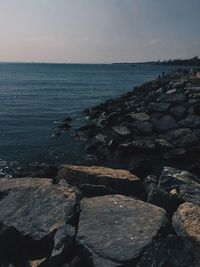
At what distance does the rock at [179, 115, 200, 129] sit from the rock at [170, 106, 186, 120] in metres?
0.98

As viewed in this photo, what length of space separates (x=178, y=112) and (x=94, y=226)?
1669 cm

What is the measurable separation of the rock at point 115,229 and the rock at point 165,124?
13.3 meters

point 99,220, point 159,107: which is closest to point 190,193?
point 99,220

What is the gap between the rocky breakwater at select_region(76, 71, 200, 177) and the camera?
56.8 feet

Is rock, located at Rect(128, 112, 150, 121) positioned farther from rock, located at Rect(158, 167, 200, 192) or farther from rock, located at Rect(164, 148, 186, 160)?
rock, located at Rect(158, 167, 200, 192)

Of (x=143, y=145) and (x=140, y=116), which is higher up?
(x=140, y=116)

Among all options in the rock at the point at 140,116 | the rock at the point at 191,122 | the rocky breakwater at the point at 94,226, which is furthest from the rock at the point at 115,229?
the rock at the point at 140,116

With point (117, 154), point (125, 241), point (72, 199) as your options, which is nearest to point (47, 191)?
point (72, 199)

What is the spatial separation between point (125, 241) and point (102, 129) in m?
17.5

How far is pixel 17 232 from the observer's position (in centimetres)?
760


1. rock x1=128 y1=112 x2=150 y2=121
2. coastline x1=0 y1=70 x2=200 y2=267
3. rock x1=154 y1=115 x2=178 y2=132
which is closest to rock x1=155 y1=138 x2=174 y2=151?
rock x1=154 y1=115 x2=178 y2=132

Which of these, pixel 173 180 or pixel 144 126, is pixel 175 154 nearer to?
pixel 144 126

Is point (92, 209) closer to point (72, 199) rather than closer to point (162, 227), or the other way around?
point (72, 199)

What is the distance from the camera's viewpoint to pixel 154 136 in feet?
68.4
